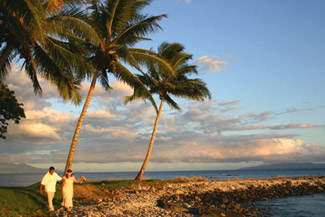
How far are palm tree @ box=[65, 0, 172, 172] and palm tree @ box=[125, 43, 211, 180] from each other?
290 inches

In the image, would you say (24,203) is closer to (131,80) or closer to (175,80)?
(131,80)

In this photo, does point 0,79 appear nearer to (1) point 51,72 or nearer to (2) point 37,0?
(1) point 51,72

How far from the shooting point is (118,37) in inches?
770

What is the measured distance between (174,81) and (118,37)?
10.1 m

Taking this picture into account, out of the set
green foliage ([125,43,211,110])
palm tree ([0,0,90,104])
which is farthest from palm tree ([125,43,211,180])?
palm tree ([0,0,90,104])

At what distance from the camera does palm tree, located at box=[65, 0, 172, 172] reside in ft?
62.2

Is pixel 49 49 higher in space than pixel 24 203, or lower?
higher

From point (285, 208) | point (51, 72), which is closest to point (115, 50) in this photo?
point (51, 72)

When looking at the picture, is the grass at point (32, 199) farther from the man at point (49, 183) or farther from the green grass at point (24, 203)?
the man at point (49, 183)

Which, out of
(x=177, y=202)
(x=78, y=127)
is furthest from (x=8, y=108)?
(x=177, y=202)

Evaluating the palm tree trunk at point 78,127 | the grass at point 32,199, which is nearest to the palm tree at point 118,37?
the palm tree trunk at point 78,127

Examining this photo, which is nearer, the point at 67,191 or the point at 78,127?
the point at 67,191

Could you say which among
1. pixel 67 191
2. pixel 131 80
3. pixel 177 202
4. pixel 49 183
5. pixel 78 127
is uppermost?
pixel 131 80

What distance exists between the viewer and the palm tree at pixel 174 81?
27670 mm
